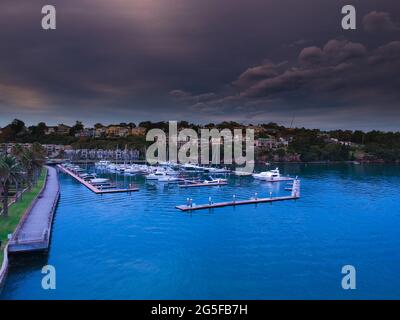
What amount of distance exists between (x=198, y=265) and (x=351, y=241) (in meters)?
19.2

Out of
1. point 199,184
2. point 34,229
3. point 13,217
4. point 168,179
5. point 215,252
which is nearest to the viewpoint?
point 215,252

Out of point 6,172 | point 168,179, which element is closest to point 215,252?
point 6,172

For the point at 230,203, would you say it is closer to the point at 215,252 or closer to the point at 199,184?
the point at 215,252

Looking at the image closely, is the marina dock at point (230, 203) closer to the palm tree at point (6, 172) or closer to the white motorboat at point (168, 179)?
the palm tree at point (6, 172)

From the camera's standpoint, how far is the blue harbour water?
2845 centimetres

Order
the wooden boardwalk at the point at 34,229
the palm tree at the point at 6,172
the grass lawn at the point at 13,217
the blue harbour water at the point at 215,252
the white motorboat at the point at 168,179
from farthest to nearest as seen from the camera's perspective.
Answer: the white motorboat at the point at 168,179 < the palm tree at the point at 6,172 < the grass lawn at the point at 13,217 < the wooden boardwalk at the point at 34,229 < the blue harbour water at the point at 215,252

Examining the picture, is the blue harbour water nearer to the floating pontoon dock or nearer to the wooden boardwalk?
the wooden boardwalk

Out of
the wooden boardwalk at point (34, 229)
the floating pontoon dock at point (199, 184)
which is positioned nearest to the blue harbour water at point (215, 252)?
the wooden boardwalk at point (34, 229)

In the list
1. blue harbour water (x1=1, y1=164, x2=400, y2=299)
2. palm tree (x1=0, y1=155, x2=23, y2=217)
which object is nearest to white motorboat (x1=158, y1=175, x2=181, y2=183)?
blue harbour water (x1=1, y1=164, x2=400, y2=299)

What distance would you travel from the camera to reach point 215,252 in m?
37.7

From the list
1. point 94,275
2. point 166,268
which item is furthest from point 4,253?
point 166,268

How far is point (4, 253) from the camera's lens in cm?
2994

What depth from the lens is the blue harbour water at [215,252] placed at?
28.5m

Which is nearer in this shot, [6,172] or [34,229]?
[34,229]
